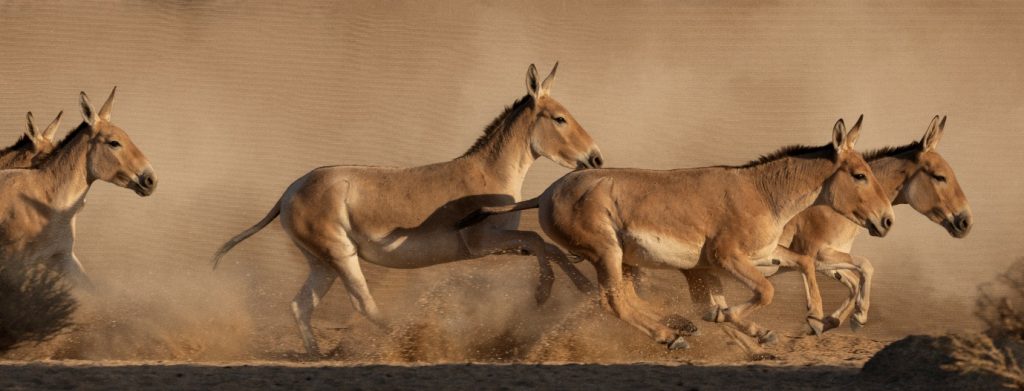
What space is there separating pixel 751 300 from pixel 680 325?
1.86 feet

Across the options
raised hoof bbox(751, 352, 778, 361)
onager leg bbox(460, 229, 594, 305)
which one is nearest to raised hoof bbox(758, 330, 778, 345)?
raised hoof bbox(751, 352, 778, 361)

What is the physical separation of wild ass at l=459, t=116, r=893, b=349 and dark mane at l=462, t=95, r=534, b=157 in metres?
0.83

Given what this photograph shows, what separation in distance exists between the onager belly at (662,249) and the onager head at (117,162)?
4147 mm

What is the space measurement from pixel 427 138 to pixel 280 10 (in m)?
5.14

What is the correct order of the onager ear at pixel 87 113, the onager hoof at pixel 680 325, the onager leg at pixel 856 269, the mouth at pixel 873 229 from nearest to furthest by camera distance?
1. the onager hoof at pixel 680 325
2. the mouth at pixel 873 229
3. the onager leg at pixel 856 269
4. the onager ear at pixel 87 113

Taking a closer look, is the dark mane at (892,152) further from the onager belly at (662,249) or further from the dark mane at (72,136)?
the dark mane at (72,136)

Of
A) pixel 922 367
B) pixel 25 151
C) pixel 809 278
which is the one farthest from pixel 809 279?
pixel 25 151

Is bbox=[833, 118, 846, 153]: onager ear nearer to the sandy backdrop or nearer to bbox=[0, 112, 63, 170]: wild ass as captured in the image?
bbox=[0, 112, 63, 170]: wild ass

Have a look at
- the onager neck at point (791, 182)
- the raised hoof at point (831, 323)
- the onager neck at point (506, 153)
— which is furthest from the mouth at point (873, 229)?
the onager neck at point (506, 153)

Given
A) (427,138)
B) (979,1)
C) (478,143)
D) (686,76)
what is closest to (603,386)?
(478,143)

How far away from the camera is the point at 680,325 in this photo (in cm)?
1200

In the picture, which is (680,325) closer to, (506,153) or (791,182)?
(791,182)

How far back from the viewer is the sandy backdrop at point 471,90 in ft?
75.6

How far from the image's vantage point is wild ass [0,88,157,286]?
13297mm
